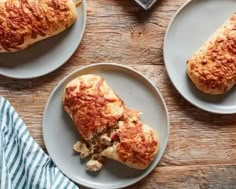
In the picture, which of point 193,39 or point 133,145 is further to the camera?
point 193,39

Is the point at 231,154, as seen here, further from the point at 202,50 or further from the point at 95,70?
the point at 95,70

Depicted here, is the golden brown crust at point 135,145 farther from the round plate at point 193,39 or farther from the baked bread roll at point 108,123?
the round plate at point 193,39

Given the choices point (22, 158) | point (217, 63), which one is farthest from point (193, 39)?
point (22, 158)

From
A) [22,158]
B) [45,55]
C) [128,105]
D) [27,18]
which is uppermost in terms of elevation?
[27,18]

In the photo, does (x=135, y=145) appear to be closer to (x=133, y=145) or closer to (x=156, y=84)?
(x=133, y=145)

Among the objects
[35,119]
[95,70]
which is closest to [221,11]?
[95,70]

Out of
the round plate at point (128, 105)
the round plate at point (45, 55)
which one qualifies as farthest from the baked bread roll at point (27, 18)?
the round plate at point (128, 105)

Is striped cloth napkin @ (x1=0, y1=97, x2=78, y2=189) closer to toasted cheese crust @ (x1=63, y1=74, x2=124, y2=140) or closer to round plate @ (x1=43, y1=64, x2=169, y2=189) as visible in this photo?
round plate @ (x1=43, y1=64, x2=169, y2=189)
